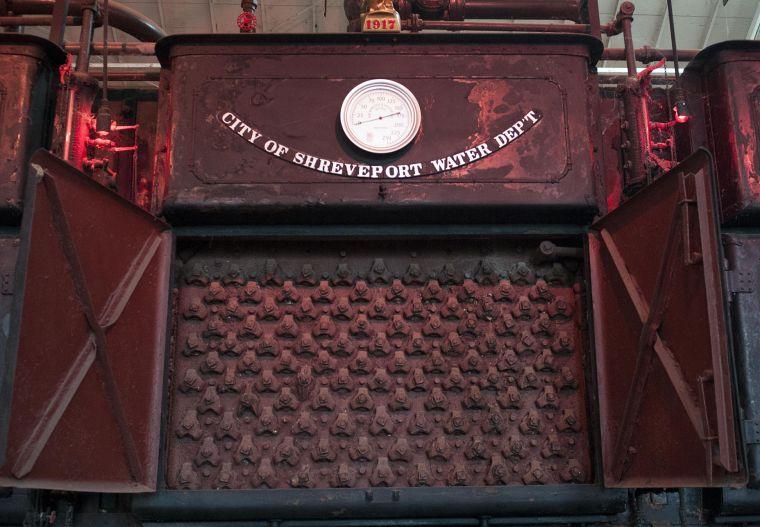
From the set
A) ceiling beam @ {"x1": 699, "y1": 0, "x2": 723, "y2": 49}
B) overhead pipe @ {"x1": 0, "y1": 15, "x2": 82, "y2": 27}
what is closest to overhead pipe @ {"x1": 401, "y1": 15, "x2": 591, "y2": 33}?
overhead pipe @ {"x1": 0, "y1": 15, "x2": 82, "y2": 27}

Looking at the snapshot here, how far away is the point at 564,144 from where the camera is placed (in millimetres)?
4898

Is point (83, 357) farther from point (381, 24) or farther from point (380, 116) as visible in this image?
point (381, 24)

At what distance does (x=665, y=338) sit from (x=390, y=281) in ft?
5.51

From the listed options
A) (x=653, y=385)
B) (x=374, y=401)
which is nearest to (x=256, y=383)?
(x=374, y=401)

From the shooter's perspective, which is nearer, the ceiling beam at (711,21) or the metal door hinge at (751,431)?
the metal door hinge at (751,431)

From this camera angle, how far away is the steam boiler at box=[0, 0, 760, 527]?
4582 mm

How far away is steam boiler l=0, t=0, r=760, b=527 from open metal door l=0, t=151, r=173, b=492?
0.08ft

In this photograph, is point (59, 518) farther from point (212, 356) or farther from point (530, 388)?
point (530, 388)

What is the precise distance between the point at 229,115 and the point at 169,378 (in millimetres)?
1604

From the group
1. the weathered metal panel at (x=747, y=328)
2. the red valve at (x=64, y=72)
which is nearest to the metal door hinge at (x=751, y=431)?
the weathered metal panel at (x=747, y=328)

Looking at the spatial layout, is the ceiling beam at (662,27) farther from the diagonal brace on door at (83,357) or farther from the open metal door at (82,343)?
the diagonal brace on door at (83,357)

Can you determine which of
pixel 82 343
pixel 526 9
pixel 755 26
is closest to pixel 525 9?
pixel 526 9

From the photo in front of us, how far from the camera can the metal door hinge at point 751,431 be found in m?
4.56

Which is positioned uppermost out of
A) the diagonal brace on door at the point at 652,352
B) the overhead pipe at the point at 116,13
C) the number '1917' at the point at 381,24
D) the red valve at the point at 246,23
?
the overhead pipe at the point at 116,13
